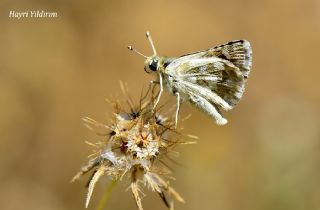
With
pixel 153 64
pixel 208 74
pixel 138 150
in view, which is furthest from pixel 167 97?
pixel 138 150

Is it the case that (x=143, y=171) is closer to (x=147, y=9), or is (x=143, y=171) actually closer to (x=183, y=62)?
(x=183, y=62)

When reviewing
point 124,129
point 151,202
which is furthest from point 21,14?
point 124,129

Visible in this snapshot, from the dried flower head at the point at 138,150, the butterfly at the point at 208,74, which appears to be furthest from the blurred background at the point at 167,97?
the dried flower head at the point at 138,150

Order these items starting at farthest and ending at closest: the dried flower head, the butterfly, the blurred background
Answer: the blurred background < the butterfly < the dried flower head

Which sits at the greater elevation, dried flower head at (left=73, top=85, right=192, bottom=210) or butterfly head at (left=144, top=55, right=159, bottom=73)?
butterfly head at (left=144, top=55, right=159, bottom=73)

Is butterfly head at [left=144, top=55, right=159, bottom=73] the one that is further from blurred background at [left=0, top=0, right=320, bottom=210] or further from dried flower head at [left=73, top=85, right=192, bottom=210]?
blurred background at [left=0, top=0, right=320, bottom=210]

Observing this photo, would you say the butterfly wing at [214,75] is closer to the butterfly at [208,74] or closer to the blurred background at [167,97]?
the butterfly at [208,74]

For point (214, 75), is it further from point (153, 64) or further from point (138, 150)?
point (138, 150)

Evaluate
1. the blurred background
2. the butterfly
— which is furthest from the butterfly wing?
the blurred background
